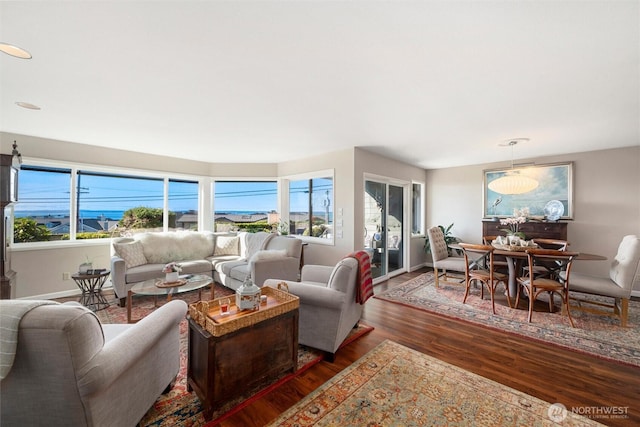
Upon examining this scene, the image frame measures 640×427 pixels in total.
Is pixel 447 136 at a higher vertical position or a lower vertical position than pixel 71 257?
higher

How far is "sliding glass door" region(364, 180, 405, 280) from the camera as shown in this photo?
194 inches

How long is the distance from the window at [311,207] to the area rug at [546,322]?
5.61 feet

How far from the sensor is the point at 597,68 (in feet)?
6.37

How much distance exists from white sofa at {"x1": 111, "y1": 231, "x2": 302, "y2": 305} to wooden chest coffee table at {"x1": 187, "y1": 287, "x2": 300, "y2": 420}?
5.79 feet

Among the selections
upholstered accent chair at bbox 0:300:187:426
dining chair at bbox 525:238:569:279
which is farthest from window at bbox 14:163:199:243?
dining chair at bbox 525:238:569:279

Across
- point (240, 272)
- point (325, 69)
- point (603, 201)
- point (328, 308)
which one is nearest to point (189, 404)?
point (328, 308)

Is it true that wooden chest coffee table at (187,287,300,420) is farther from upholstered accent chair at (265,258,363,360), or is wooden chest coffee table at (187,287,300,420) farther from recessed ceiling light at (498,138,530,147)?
recessed ceiling light at (498,138,530,147)

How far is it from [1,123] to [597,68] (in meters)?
6.41

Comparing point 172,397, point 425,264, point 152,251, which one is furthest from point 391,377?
point 425,264

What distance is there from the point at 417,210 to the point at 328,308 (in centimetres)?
480

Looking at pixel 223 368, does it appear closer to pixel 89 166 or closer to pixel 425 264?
pixel 89 166

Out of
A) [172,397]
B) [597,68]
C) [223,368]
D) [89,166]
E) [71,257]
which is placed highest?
[597,68]

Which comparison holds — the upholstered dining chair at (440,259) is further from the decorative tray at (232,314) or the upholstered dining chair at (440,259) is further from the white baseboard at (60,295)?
the white baseboard at (60,295)

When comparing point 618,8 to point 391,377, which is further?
point 391,377
